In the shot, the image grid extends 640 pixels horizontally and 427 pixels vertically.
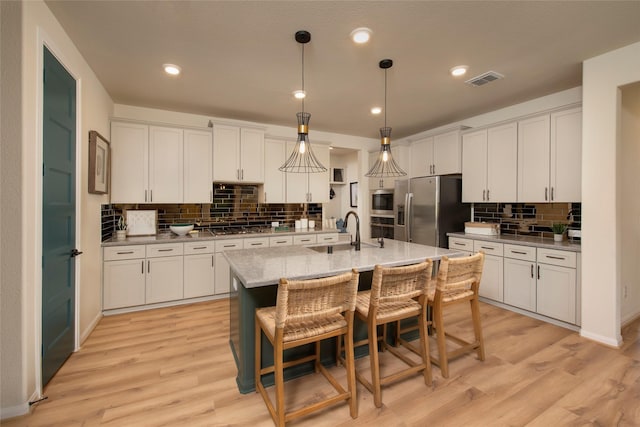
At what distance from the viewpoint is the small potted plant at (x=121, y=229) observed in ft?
11.8

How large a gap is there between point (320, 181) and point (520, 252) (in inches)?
117

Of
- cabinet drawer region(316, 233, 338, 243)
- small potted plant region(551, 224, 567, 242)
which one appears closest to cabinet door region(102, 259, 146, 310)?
cabinet drawer region(316, 233, 338, 243)

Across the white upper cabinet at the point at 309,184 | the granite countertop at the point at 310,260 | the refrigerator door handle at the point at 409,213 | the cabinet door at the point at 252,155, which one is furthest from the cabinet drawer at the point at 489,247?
the cabinet door at the point at 252,155

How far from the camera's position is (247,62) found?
2.74 m

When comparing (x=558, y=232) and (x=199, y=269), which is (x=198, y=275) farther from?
(x=558, y=232)

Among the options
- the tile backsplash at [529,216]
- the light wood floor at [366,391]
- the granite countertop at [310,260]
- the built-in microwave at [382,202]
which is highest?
the built-in microwave at [382,202]

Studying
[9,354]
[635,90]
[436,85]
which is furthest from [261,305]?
[635,90]

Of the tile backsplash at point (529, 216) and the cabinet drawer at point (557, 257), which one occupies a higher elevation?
the tile backsplash at point (529, 216)

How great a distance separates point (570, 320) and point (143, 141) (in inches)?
206

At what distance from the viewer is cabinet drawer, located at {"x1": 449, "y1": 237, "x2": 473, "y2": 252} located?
3890mm

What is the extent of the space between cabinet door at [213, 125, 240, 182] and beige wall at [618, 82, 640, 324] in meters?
4.32

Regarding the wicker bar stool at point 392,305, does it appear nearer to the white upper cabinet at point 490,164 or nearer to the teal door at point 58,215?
the teal door at point 58,215

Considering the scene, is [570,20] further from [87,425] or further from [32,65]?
[87,425]

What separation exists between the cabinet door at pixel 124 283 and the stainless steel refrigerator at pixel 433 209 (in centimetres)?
375
